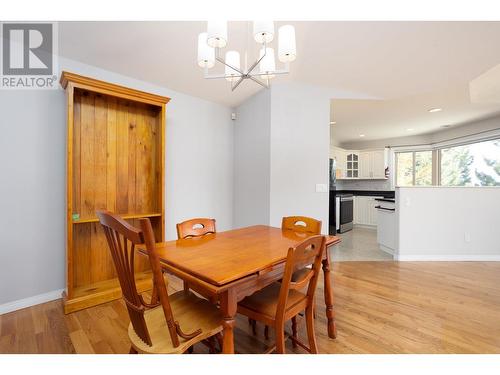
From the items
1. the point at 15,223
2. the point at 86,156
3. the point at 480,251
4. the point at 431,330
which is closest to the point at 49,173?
the point at 86,156

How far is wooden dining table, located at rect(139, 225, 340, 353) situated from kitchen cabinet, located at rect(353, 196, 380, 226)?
4.70 metres

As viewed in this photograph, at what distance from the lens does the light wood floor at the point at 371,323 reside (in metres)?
1.56

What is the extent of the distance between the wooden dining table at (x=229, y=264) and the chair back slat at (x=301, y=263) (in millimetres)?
101

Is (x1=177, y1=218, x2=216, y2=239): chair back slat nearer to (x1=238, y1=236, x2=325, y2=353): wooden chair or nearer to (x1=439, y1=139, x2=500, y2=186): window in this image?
(x1=238, y1=236, x2=325, y2=353): wooden chair

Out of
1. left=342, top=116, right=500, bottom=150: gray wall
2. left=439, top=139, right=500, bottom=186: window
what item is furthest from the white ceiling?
left=439, top=139, right=500, bottom=186: window

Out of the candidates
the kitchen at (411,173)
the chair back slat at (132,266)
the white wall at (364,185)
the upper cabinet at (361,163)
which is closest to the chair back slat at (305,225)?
the chair back slat at (132,266)

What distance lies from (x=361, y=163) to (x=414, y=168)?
3.97 feet

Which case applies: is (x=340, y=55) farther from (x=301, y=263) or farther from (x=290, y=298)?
(x=290, y=298)

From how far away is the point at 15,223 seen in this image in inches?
78.3

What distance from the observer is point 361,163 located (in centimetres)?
624

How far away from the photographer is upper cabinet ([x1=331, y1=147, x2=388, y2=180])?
5.92 metres

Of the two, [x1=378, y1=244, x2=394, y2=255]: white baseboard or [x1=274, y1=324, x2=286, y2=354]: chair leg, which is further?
[x1=378, y1=244, x2=394, y2=255]: white baseboard
